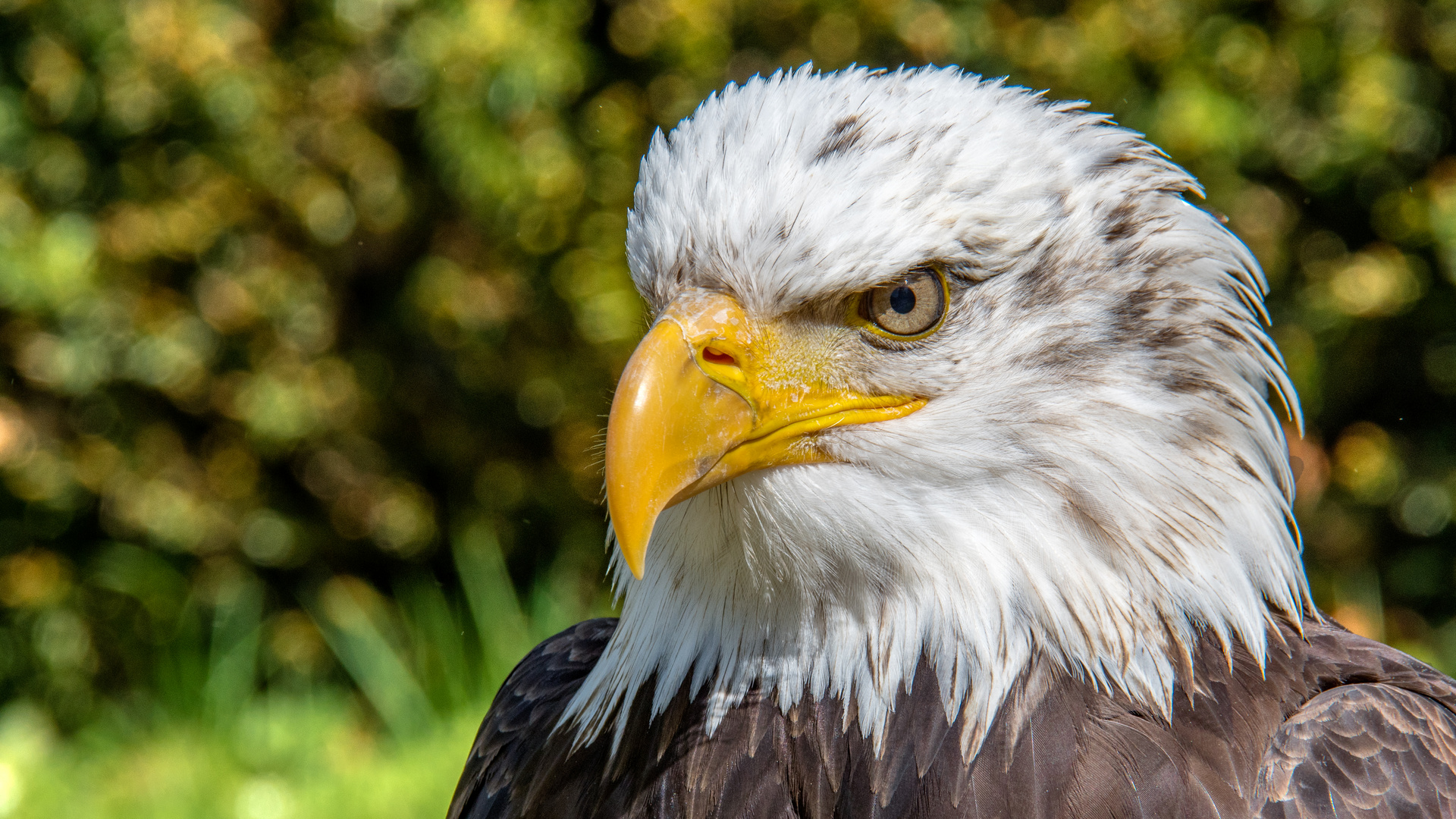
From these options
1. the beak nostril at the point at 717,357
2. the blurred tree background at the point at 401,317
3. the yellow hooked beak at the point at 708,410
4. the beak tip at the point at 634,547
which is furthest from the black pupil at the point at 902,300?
the blurred tree background at the point at 401,317

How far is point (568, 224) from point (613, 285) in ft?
1.03

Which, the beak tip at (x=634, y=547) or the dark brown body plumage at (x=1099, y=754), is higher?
the beak tip at (x=634, y=547)

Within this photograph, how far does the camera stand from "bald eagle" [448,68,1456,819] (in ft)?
6.28

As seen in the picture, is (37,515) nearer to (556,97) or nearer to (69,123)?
(69,123)

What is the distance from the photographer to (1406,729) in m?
1.96

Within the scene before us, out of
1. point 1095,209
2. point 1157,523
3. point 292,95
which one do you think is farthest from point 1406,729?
point 292,95

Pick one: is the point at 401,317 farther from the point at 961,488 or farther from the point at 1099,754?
the point at 1099,754

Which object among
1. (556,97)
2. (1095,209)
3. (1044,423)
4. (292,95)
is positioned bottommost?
(1044,423)

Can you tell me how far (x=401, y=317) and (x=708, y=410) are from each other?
3.91 meters

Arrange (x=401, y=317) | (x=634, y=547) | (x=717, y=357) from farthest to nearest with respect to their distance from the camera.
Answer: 1. (x=401, y=317)
2. (x=717, y=357)
3. (x=634, y=547)

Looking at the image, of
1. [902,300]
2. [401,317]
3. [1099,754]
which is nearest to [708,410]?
[902,300]

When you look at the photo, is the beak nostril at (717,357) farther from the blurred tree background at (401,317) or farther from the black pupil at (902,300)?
the blurred tree background at (401,317)

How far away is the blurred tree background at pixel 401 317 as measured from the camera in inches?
192

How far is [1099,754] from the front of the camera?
1.89m
